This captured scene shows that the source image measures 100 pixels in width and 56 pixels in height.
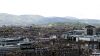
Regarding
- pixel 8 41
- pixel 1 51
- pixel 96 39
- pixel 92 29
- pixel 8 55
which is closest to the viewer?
pixel 8 55

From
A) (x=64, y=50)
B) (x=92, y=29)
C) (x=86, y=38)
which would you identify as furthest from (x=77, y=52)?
(x=92, y=29)

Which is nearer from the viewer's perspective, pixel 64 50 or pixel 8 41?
pixel 64 50

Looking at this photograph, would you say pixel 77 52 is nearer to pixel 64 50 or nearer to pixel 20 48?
pixel 64 50

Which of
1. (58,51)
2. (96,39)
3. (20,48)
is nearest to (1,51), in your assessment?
(20,48)

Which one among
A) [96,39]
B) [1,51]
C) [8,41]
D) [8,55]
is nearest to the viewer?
[8,55]

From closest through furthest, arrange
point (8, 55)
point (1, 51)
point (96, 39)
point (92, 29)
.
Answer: point (8, 55) < point (1, 51) < point (96, 39) < point (92, 29)

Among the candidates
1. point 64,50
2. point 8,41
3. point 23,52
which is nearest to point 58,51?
point 64,50

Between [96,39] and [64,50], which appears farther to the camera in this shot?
[96,39]

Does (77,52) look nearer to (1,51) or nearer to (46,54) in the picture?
(46,54)

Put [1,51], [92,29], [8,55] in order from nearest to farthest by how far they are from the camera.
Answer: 1. [8,55]
2. [1,51]
3. [92,29]
